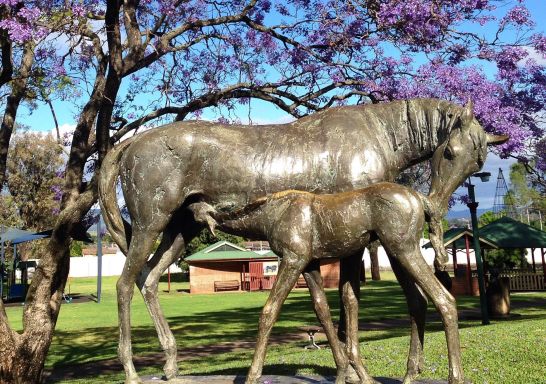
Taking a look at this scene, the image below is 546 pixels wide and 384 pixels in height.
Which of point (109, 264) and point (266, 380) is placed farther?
point (109, 264)

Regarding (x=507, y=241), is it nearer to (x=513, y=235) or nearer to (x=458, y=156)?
(x=513, y=235)

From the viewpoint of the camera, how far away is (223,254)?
35594 mm

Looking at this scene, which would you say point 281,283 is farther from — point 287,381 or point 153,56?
point 153,56

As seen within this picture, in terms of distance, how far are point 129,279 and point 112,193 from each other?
0.85 meters

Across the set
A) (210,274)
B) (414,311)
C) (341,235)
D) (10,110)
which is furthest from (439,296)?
(210,274)

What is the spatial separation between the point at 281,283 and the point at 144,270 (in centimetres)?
172

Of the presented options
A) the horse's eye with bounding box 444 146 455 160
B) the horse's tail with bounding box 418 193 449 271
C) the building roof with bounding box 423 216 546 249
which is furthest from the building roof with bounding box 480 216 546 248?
the horse's tail with bounding box 418 193 449 271

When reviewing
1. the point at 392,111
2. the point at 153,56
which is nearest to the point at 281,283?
the point at 392,111

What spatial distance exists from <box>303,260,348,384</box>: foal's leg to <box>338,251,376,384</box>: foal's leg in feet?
0.36

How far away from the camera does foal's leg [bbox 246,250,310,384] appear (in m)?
4.46

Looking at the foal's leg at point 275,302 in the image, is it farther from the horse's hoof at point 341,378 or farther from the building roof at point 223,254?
the building roof at point 223,254

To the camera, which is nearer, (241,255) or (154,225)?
(154,225)

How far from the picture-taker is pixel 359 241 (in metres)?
4.54

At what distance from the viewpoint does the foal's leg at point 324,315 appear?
467cm
